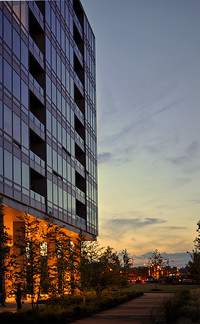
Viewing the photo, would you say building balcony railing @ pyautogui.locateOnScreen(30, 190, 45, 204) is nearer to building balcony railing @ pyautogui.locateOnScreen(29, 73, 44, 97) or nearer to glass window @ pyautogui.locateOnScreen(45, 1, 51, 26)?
building balcony railing @ pyautogui.locateOnScreen(29, 73, 44, 97)

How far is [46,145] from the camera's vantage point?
4388 cm

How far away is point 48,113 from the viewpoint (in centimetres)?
4516

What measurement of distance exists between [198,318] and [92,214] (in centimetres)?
4171

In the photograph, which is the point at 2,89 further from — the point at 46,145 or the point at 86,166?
the point at 86,166

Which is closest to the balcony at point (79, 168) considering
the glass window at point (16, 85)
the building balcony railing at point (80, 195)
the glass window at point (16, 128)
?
the building balcony railing at point (80, 195)

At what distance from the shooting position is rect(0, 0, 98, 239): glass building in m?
34.7

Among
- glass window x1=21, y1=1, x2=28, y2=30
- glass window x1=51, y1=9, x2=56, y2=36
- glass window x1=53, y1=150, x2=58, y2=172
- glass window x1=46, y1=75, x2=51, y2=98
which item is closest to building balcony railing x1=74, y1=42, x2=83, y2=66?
glass window x1=51, y1=9, x2=56, y2=36

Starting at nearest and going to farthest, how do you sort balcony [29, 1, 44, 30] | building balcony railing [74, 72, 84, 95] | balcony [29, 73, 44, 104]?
1. balcony [29, 73, 44, 104]
2. balcony [29, 1, 44, 30]
3. building balcony railing [74, 72, 84, 95]

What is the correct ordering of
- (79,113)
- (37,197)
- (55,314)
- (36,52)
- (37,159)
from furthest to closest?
(79,113), (36,52), (37,159), (37,197), (55,314)

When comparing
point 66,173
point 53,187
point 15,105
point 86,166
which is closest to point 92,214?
point 86,166

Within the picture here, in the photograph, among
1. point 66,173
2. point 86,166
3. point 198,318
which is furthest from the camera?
point 86,166

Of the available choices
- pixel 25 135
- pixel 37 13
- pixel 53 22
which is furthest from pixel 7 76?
pixel 53 22

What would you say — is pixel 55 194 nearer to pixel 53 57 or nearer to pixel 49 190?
pixel 49 190

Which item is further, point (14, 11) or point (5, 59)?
point (14, 11)
